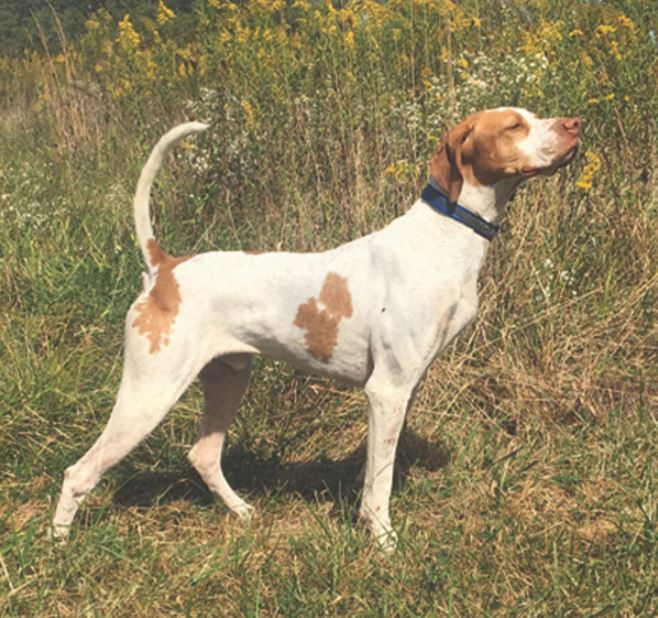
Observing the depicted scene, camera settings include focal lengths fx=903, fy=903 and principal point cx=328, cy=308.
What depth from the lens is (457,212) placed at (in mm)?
3172

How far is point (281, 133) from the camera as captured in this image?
5.26m

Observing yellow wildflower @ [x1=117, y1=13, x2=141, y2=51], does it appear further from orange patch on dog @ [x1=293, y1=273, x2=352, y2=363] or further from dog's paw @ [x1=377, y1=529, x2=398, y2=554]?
dog's paw @ [x1=377, y1=529, x2=398, y2=554]

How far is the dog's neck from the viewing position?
3.18 m

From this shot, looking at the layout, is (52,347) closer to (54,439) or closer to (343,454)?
(54,439)

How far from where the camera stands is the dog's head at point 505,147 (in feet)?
10.0

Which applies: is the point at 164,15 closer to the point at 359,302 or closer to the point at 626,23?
the point at 626,23

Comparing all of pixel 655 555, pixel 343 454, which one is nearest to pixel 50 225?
pixel 343 454

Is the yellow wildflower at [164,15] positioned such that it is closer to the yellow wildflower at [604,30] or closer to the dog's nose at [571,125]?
the yellow wildflower at [604,30]

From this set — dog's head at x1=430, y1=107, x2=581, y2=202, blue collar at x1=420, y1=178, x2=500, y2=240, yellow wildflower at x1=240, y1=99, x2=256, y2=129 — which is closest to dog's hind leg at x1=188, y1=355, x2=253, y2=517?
blue collar at x1=420, y1=178, x2=500, y2=240

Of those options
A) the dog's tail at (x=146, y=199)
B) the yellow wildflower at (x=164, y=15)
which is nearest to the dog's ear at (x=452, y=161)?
the dog's tail at (x=146, y=199)

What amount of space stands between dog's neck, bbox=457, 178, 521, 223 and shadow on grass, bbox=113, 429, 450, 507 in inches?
46.7

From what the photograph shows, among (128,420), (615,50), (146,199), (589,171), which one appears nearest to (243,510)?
(128,420)

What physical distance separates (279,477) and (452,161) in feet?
5.18

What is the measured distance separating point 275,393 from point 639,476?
1.59 m
